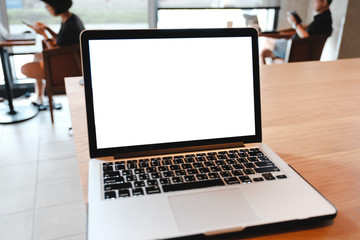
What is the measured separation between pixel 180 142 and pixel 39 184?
1.59 metres

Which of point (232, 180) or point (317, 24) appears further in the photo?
point (317, 24)

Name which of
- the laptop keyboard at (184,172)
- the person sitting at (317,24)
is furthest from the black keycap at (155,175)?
the person sitting at (317,24)

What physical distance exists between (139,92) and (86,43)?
0.14 meters

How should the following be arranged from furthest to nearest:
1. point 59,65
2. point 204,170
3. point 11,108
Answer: point 11,108 < point 59,65 < point 204,170

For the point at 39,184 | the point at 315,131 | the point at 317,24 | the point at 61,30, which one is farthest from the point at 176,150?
the point at 317,24

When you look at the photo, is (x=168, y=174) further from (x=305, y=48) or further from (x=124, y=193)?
(x=305, y=48)

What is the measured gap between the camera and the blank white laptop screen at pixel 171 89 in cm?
64

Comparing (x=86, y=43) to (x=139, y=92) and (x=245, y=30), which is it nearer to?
(x=139, y=92)

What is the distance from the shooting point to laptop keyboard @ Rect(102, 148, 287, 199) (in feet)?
1.78

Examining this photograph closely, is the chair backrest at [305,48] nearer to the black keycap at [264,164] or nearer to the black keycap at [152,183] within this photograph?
the black keycap at [264,164]

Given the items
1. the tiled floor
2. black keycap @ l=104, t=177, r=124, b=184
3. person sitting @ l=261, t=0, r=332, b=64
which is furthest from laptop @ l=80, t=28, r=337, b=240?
person sitting @ l=261, t=0, r=332, b=64

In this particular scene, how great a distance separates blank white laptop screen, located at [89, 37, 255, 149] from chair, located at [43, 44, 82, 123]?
214cm

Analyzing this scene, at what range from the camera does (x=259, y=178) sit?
1.90 feet

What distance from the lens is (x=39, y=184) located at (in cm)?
195
